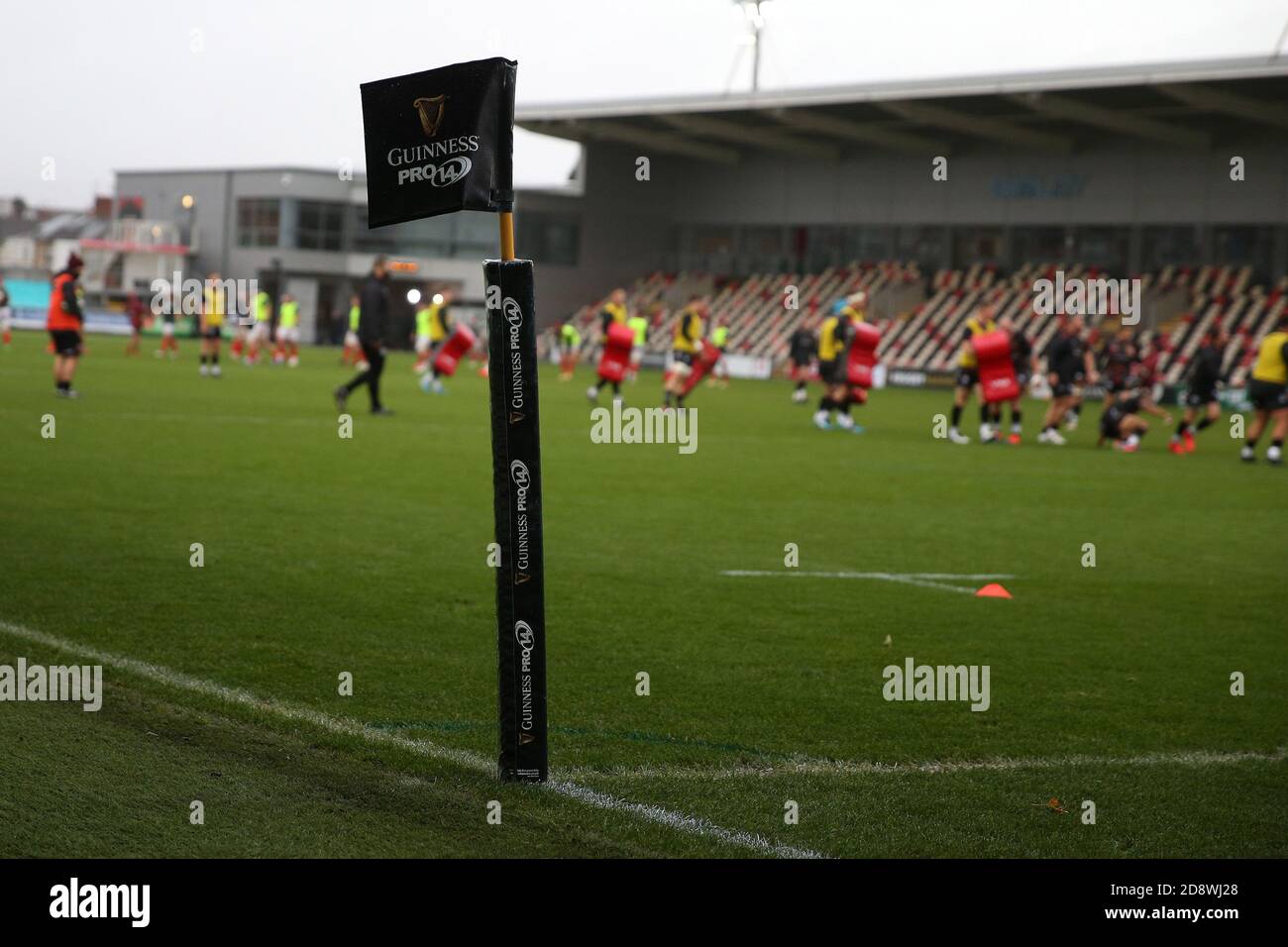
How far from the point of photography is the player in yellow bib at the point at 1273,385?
69.2 feet

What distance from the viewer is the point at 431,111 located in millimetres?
5074

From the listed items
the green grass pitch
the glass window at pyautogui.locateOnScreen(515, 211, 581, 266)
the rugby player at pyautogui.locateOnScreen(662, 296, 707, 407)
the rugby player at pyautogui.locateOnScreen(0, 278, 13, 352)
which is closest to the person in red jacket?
the green grass pitch

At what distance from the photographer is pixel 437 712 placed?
6.26 m

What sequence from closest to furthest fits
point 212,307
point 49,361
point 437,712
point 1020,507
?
point 437,712 → point 1020,507 → point 212,307 → point 49,361

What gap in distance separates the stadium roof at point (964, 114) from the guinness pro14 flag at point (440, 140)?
39.2 m

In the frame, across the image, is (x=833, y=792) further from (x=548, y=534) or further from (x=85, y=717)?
(x=548, y=534)

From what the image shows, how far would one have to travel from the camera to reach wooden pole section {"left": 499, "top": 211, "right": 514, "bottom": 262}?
5188 millimetres

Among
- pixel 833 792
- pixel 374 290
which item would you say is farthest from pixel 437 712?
pixel 374 290

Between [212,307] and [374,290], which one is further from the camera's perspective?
[212,307]

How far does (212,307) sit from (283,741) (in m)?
26.2

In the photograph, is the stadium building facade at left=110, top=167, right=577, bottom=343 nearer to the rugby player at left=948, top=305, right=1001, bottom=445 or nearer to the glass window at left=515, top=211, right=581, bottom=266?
the glass window at left=515, top=211, right=581, bottom=266

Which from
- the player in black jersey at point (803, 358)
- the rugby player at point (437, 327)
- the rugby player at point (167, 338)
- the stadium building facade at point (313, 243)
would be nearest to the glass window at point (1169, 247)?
the player in black jersey at point (803, 358)

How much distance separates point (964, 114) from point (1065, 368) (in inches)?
1045

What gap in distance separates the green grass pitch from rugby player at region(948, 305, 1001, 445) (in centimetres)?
774
